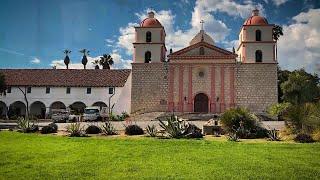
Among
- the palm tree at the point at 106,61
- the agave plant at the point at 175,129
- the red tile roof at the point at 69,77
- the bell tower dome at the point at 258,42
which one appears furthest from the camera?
the palm tree at the point at 106,61

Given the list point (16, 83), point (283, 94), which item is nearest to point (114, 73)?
point (16, 83)

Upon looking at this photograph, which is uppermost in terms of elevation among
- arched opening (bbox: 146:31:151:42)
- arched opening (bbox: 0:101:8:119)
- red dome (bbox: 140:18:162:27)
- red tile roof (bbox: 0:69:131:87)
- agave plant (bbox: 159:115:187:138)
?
red dome (bbox: 140:18:162:27)

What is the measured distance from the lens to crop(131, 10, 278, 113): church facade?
130 feet

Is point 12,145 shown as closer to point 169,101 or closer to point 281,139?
point 281,139

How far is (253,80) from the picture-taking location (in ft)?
130

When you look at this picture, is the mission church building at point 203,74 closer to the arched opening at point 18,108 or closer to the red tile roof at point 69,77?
the red tile roof at point 69,77

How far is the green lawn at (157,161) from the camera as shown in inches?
331

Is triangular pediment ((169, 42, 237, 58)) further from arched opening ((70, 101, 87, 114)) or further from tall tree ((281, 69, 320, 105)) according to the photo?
arched opening ((70, 101, 87, 114))

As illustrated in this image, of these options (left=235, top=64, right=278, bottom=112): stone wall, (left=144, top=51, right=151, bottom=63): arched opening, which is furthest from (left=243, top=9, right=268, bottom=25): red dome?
(left=144, top=51, right=151, bottom=63): arched opening

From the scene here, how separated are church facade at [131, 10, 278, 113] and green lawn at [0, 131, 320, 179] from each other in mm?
26147

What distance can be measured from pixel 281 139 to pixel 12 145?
10.7 meters

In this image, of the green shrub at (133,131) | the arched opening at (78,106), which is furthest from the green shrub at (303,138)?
the arched opening at (78,106)

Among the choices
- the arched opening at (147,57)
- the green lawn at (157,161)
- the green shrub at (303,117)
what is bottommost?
the green lawn at (157,161)

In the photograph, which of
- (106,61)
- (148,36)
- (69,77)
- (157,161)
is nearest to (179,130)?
(157,161)
